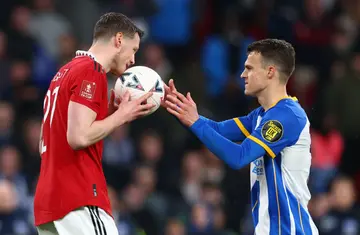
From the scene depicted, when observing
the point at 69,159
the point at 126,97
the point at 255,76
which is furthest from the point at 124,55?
the point at 255,76

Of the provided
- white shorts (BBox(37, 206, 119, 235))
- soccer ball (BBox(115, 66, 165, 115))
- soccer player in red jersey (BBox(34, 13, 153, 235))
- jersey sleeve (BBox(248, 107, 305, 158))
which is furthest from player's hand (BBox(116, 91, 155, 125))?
jersey sleeve (BBox(248, 107, 305, 158))

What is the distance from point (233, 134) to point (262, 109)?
14.5 inches

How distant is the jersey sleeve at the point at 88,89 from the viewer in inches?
245

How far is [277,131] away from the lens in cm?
657

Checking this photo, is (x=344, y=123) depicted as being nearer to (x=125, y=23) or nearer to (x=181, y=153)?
(x=181, y=153)

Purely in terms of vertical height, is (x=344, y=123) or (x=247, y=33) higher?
(x=247, y=33)

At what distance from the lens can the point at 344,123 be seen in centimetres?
1298

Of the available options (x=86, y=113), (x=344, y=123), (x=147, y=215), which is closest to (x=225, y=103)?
(x=344, y=123)

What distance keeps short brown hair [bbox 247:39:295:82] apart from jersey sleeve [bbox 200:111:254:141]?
0.53 m

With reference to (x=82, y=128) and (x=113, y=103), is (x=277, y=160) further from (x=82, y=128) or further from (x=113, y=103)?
(x=82, y=128)

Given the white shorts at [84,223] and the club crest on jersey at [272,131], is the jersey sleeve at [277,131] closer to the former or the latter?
the club crest on jersey at [272,131]

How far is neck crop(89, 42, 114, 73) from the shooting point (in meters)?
6.55

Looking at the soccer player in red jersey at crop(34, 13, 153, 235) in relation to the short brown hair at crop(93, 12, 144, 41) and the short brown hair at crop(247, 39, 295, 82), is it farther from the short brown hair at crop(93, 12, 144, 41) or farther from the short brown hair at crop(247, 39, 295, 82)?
the short brown hair at crop(247, 39, 295, 82)

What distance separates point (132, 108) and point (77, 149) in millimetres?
496
